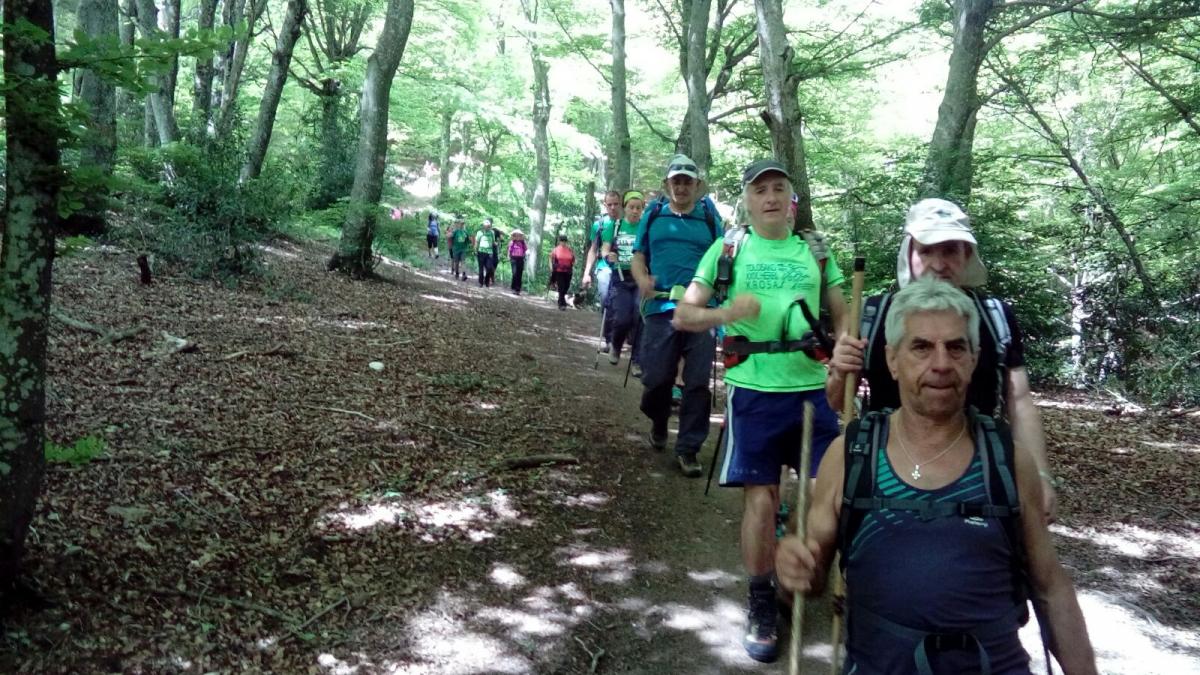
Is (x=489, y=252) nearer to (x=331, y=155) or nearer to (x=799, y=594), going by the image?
(x=331, y=155)

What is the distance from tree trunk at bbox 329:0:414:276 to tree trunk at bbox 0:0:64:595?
10687 millimetres

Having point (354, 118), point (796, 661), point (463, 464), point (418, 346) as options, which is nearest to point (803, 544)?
point (796, 661)

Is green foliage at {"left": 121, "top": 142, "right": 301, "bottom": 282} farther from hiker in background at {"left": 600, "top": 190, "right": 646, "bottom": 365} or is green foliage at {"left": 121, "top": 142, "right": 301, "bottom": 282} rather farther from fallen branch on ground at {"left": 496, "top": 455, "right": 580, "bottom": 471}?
fallen branch on ground at {"left": 496, "top": 455, "right": 580, "bottom": 471}

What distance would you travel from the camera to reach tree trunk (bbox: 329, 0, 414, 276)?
13422mm

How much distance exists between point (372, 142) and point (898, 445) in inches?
511

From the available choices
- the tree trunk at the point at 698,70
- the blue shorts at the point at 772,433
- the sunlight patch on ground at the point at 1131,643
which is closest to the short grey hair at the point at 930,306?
the blue shorts at the point at 772,433

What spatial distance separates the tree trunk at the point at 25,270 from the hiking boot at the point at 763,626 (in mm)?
3098

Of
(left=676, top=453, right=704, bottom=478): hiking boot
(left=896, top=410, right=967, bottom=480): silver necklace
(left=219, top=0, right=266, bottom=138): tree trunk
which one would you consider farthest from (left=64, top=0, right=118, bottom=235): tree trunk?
(left=896, top=410, right=967, bottom=480): silver necklace

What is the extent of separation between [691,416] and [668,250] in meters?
1.27

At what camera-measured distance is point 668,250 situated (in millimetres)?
→ 6090

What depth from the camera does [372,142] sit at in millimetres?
13703

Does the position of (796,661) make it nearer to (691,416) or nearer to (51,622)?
(51,622)

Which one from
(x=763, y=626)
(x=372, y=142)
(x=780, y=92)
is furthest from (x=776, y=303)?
(x=372, y=142)

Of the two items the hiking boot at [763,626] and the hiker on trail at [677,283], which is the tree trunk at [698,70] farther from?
the hiking boot at [763,626]
